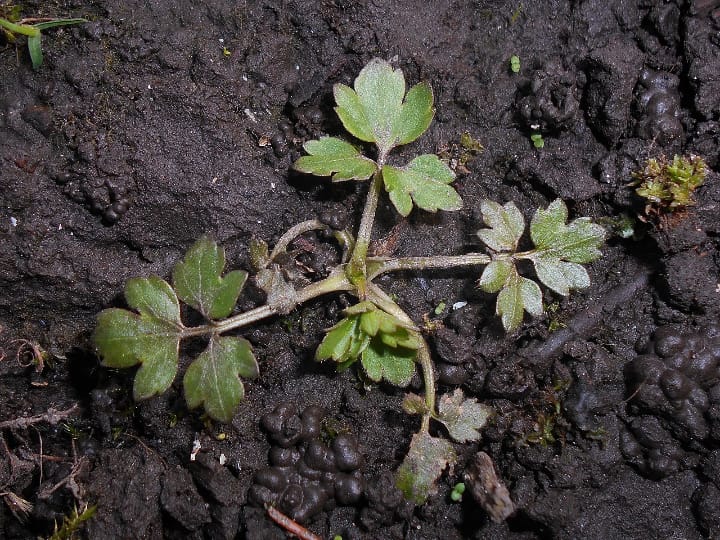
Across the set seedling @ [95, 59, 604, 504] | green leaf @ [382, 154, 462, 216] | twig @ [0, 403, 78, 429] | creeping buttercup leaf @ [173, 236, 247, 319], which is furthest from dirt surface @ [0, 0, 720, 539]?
creeping buttercup leaf @ [173, 236, 247, 319]

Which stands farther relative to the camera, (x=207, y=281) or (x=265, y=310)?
(x=265, y=310)

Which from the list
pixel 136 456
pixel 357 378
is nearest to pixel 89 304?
pixel 136 456

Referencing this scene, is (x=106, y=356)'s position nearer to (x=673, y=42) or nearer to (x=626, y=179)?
(x=626, y=179)

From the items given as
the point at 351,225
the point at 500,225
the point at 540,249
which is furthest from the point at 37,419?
the point at 540,249

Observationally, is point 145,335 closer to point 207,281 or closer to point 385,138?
point 207,281

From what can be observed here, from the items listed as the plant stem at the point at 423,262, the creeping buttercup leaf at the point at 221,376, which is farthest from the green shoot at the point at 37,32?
the plant stem at the point at 423,262

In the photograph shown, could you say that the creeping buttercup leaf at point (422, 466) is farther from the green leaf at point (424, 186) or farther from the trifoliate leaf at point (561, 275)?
the green leaf at point (424, 186)

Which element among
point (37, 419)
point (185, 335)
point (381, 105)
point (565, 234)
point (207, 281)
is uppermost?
point (381, 105)
